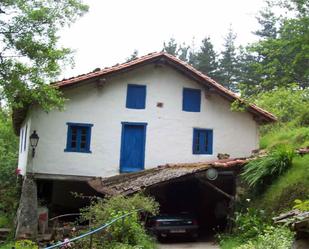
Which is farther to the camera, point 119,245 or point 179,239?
point 179,239

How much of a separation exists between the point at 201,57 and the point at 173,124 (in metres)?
34.0

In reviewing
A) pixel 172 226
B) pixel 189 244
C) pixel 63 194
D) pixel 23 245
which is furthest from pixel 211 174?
pixel 63 194

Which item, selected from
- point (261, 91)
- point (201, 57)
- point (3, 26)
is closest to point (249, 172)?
point (261, 91)

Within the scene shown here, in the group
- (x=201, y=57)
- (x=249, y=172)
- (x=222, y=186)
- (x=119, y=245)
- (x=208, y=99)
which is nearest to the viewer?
(x=119, y=245)

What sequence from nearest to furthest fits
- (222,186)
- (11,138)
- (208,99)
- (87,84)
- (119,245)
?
(119,245), (222,186), (87,84), (208,99), (11,138)

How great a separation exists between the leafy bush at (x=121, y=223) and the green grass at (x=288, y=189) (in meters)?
3.57

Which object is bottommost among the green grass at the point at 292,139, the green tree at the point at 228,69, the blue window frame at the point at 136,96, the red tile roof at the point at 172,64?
the green grass at the point at 292,139

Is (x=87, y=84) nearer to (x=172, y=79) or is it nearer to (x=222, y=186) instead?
(x=172, y=79)

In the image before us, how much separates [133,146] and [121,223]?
8.09 meters

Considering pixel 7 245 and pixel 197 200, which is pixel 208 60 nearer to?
pixel 197 200

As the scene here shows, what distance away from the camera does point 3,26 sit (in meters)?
14.9

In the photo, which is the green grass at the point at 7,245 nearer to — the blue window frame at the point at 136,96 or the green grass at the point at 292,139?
the blue window frame at the point at 136,96

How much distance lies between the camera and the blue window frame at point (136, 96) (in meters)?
19.8

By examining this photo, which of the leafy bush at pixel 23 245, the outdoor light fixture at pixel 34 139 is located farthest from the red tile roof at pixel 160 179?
the leafy bush at pixel 23 245
